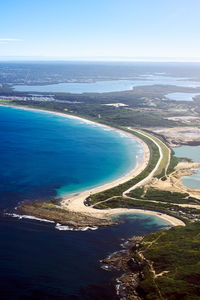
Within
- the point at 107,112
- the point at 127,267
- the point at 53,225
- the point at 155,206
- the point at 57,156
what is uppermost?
the point at 107,112

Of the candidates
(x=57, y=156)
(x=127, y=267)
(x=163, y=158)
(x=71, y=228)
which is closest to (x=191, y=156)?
(x=163, y=158)

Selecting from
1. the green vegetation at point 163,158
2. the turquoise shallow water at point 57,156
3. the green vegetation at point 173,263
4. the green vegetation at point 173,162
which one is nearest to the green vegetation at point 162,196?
the turquoise shallow water at point 57,156

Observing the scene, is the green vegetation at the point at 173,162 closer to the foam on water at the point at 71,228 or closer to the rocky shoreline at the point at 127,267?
the foam on water at the point at 71,228

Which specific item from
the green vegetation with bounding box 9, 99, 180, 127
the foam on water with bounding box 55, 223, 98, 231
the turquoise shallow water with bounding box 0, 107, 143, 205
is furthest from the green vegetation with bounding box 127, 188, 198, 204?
the green vegetation with bounding box 9, 99, 180, 127

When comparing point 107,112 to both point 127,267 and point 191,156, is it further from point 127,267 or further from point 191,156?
point 127,267

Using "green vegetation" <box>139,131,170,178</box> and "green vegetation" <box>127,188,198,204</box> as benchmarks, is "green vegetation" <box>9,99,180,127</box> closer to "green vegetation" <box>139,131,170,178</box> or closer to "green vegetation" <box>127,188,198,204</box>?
"green vegetation" <box>139,131,170,178</box>

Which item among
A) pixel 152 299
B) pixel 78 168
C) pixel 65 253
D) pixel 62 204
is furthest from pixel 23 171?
pixel 152 299
